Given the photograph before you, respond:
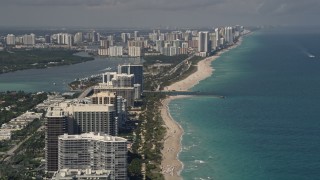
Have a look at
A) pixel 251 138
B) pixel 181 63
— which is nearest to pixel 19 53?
pixel 181 63

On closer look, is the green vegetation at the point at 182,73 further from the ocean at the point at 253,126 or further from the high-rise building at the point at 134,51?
Result: the high-rise building at the point at 134,51

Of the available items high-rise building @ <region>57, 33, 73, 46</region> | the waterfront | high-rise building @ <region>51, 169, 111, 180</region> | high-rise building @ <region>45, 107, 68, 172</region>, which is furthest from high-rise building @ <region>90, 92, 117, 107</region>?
high-rise building @ <region>57, 33, 73, 46</region>

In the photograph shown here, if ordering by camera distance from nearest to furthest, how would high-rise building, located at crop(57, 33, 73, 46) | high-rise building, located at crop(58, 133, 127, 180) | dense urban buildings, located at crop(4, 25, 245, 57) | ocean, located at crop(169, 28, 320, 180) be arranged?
high-rise building, located at crop(58, 133, 127, 180)
ocean, located at crop(169, 28, 320, 180)
dense urban buildings, located at crop(4, 25, 245, 57)
high-rise building, located at crop(57, 33, 73, 46)

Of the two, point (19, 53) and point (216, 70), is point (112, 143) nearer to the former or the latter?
point (216, 70)

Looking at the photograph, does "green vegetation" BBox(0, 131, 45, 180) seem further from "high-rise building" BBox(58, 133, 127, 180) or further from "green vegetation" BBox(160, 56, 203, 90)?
"green vegetation" BBox(160, 56, 203, 90)

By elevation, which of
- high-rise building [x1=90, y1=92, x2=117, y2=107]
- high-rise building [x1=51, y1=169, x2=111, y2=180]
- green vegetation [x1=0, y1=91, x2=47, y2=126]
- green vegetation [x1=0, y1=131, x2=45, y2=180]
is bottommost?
green vegetation [x1=0, y1=131, x2=45, y2=180]

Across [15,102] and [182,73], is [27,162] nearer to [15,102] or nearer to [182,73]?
[15,102]
